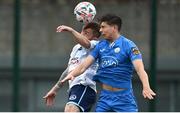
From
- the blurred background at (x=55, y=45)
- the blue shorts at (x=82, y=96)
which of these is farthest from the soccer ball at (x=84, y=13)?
the blurred background at (x=55, y=45)

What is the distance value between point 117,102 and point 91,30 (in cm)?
90

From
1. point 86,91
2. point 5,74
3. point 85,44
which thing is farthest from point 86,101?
point 5,74

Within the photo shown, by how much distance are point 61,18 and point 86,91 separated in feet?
15.5

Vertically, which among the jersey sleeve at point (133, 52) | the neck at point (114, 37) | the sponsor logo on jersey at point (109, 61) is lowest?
the sponsor logo on jersey at point (109, 61)

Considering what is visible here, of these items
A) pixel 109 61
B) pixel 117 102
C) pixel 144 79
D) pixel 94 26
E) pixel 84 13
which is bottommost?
pixel 117 102

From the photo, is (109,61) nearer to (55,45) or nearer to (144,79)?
(144,79)

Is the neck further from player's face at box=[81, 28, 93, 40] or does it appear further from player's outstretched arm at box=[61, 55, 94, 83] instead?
player's face at box=[81, 28, 93, 40]

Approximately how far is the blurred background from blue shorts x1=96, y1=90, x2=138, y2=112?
4.76 meters

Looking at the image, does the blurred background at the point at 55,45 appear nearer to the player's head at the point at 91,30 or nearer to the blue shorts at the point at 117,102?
the player's head at the point at 91,30

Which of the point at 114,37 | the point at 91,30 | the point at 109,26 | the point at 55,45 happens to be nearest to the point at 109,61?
the point at 114,37

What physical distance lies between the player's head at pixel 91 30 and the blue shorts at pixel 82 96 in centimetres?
53

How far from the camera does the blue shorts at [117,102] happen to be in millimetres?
7945

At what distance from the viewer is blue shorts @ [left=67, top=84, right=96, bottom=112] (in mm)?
8357

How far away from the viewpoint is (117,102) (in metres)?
7.95
